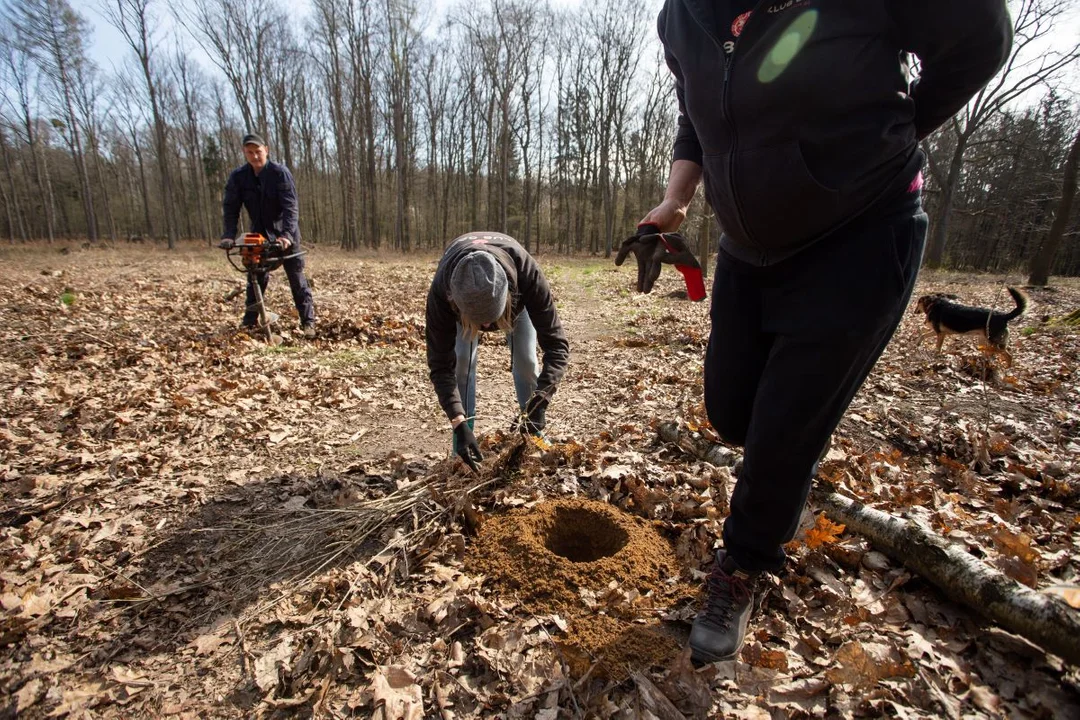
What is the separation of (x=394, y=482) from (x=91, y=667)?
1600mm

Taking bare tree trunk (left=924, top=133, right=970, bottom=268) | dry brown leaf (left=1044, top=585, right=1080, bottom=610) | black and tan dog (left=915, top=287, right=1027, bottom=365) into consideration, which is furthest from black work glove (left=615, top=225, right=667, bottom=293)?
bare tree trunk (left=924, top=133, right=970, bottom=268)

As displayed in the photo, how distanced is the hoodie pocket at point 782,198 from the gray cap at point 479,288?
135 centimetres

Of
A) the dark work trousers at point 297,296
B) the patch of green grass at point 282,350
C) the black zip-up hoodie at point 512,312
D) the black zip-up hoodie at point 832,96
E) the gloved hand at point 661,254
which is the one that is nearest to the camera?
the black zip-up hoodie at point 832,96

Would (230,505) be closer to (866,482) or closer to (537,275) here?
(537,275)

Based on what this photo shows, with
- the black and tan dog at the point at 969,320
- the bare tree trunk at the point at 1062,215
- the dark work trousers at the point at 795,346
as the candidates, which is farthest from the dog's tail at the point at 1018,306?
the bare tree trunk at the point at 1062,215

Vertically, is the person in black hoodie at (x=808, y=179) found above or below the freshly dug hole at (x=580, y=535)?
above

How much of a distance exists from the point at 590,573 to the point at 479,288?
1.39 m

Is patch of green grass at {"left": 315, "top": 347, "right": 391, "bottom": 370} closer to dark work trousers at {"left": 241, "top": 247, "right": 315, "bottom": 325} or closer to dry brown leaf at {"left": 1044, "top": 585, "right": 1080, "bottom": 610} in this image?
dark work trousers at {"left": 241, "top": 247, "right": 315, "bottom": 325}

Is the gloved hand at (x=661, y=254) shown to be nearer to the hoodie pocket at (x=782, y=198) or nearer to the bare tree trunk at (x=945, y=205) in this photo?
the hoodie pocket at (x=782, y=198)

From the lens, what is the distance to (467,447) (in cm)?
276

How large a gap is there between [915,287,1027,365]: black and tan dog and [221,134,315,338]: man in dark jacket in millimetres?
6389

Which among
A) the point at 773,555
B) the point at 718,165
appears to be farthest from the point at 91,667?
the point at 718,165

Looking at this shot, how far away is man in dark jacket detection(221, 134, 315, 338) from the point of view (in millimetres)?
6316

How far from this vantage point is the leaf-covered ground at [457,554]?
1.72 metres
